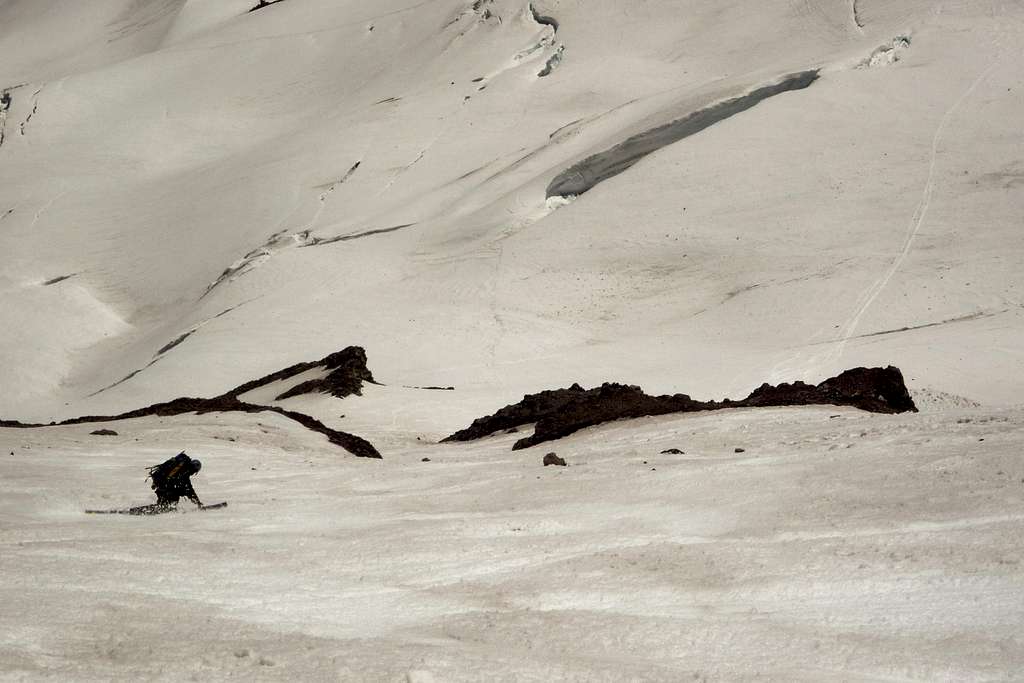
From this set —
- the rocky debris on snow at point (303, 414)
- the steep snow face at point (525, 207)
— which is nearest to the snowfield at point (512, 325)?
the steep snow face at point (525, 207)

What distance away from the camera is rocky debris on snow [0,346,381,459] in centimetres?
1533

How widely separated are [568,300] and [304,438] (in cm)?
1621

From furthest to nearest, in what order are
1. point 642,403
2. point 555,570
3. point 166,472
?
point 642,403
point 166,472
point 555,570

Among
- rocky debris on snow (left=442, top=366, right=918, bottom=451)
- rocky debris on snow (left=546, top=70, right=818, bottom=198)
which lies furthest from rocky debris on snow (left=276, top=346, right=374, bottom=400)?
rocky debris on snow (left=546, top=70, right=818, bottom=198)

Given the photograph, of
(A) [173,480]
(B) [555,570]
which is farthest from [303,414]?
(B) [555,570]

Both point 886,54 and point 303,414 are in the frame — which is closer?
point 303,414

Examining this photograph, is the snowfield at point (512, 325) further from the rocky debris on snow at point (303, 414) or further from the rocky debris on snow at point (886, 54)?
the rocky debris on snow at point (303, 414)

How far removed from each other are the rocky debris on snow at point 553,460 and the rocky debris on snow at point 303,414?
445cm

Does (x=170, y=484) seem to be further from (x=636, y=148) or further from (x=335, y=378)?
(x=636, y=148)

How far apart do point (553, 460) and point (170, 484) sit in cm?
323

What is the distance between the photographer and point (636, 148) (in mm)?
36000

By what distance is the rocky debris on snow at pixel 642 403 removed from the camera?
13508 mm

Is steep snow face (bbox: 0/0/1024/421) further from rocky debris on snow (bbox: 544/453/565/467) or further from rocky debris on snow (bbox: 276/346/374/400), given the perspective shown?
rocky debris on snow (bbox: 544/453/565/467)

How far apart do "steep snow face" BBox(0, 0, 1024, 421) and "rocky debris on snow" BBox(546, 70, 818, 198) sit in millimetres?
250
